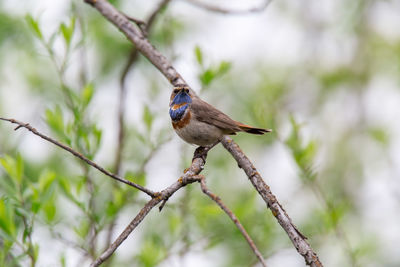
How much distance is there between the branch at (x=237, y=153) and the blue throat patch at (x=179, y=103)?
1.52ft

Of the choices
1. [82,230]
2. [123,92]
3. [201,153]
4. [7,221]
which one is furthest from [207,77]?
[7,221]

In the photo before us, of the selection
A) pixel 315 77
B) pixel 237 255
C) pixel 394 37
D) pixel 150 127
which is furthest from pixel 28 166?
pixel 394 37

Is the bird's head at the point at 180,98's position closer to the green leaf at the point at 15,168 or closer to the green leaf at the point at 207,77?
the green leaf at the point at 207,77

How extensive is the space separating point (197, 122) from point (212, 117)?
0.47 ft

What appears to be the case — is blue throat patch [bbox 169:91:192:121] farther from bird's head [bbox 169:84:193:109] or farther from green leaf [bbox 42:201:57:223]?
green leaf [bbox 42:201:57:223]

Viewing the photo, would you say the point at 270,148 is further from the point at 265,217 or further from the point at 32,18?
the point at 32,18

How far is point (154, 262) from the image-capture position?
4.27 metres

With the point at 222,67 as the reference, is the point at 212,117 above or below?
below

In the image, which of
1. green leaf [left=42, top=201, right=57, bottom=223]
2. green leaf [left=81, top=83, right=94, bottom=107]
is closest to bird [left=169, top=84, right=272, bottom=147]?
green leaf [left=81, top=83, right=94, bottom=107]

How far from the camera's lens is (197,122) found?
457 cm

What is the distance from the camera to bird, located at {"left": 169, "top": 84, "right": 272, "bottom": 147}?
4.45m

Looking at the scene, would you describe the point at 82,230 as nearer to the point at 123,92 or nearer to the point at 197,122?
the point at 197,122

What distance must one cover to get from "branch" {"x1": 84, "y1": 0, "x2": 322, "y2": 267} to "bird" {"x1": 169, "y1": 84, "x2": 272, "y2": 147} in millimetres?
243

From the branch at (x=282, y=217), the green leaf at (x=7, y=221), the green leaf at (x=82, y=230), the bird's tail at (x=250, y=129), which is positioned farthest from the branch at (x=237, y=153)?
the green leaf at (x=7, y=221)
